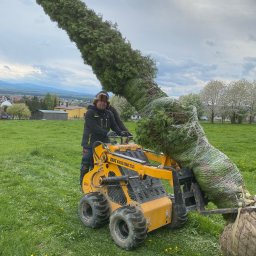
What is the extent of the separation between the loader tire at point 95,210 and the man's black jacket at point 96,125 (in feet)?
4.29

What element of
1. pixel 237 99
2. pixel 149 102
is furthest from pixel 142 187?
pixel 237 99

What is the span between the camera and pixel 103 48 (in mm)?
7379

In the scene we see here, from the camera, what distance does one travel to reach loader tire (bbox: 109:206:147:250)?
6.95m

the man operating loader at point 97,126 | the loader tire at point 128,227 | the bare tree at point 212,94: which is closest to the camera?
the loader tire at point 128,227

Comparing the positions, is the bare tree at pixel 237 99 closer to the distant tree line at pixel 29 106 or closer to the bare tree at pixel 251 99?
the bare tree at pixel 251 99

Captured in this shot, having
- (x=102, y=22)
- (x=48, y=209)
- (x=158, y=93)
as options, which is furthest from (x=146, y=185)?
(x=102, y=22)

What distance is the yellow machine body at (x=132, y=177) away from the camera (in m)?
7.09

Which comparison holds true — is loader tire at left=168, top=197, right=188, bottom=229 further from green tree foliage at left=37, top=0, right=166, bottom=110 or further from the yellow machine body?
green tree foliage at left=37, top=0, right=166, bottom=110

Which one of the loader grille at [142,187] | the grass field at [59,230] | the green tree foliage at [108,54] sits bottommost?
the grass field at [59,230]

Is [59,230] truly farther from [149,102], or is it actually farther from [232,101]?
[232,101]

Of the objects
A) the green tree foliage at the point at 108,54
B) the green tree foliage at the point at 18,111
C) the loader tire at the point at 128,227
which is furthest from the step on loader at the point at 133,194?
the green tree foliage at the point at 18,111

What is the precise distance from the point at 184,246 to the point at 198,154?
190cm

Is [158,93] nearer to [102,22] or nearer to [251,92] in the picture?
[102,22]

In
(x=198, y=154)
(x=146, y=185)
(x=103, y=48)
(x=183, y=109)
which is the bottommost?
(x=146, y=185)
